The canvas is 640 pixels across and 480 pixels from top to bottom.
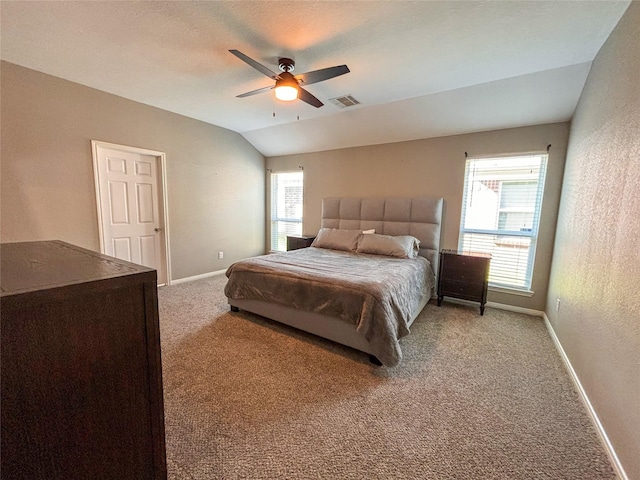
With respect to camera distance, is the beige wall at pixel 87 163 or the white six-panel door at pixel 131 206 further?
the white six-panel door at pixel 131 206

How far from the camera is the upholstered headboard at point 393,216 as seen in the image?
3848 millimetres

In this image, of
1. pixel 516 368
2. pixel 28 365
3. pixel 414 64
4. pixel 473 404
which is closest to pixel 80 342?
pixel 28 365

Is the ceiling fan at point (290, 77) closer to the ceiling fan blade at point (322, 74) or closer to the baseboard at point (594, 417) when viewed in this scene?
the ceiling fan blade at point (322, 74)

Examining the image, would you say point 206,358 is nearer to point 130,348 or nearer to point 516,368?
point 130,348

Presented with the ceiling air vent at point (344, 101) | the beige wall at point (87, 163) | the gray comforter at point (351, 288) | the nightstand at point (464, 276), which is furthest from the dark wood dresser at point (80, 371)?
the nightstand at point (464, 276)

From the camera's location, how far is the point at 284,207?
18.7 feet

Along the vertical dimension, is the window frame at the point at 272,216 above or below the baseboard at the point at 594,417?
above

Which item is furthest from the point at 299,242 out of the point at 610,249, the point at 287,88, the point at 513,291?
the point at 610,249

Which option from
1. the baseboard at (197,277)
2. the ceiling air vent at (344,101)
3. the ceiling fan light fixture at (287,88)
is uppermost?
the ceiling air vent at (344,101)

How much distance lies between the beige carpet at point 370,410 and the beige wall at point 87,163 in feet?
6.23

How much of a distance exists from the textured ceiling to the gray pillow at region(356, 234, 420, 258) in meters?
1.62

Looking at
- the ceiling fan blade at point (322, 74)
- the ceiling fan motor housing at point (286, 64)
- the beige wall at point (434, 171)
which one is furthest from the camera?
the beige wall at point (434, 171)

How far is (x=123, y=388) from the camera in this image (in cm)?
85

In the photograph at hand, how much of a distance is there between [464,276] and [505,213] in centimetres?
101
